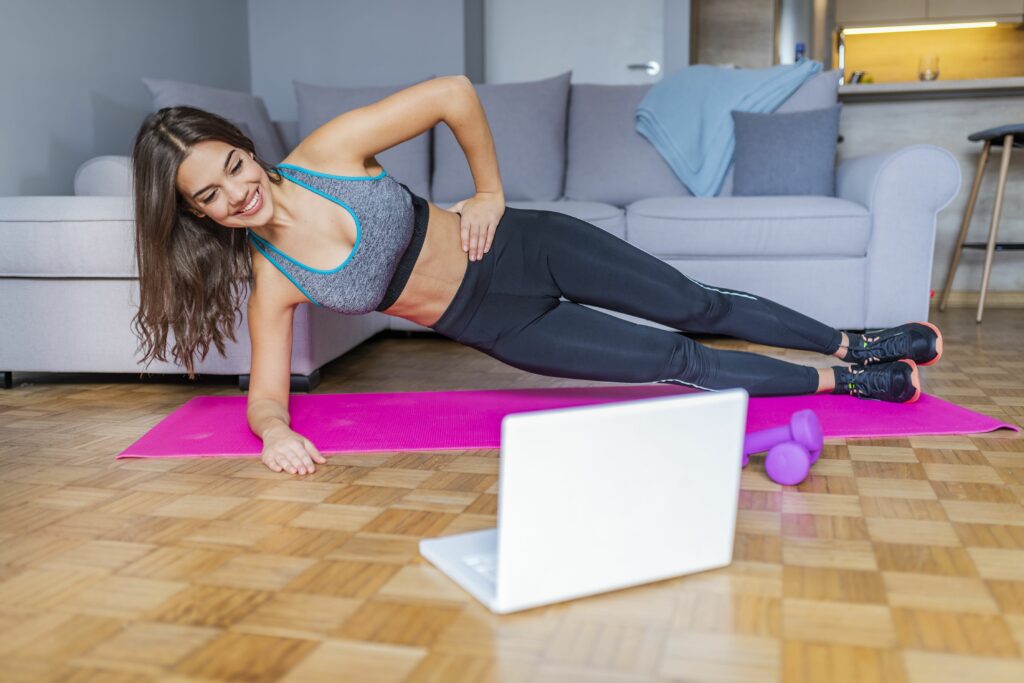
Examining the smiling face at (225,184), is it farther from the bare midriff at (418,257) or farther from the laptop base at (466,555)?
the laptop base at (466,555)

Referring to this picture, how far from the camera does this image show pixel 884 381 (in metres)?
2.11

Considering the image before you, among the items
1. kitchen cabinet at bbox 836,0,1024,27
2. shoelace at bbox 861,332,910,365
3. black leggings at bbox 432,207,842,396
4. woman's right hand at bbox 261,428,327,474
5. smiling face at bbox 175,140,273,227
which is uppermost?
kitchen cabinet at bbox 836,0,1024,27

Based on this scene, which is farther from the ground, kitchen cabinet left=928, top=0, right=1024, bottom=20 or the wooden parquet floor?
kitchen cabinet left=928, top=0, right=1024, bottom=20

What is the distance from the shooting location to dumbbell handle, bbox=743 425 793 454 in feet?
5.43

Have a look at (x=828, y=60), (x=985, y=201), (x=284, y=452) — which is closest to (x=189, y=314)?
(x=284, y=452)

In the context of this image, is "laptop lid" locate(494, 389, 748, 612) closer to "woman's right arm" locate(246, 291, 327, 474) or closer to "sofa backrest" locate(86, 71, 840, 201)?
"woman's right arm" locate(246, 291, 327, 474)

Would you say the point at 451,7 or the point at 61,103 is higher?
the point at 451,7

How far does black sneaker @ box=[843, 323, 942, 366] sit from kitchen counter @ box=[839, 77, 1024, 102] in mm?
2286

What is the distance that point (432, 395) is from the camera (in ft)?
7.66

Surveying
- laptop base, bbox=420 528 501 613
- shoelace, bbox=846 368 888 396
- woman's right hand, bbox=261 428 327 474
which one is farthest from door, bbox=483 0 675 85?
laptop base, bbox=420 528 501 613

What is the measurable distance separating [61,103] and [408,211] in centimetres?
221

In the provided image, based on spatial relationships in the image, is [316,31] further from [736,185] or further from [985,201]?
[985,201]

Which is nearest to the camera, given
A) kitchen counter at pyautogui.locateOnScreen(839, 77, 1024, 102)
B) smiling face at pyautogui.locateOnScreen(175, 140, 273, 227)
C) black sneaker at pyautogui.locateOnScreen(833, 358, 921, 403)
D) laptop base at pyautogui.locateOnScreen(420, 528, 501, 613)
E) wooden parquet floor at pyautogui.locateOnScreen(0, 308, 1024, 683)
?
wooden parquet floor at pyautogui.locateOnScreen(0, 308, 1024, 683)

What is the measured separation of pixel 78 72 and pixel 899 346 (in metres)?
2.97
